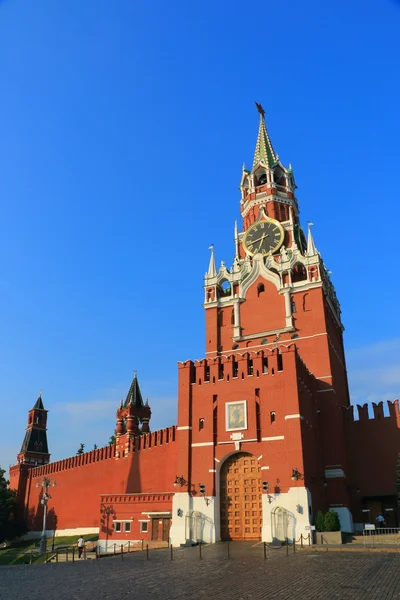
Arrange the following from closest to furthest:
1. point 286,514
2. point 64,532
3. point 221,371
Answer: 1. point 286,514
2. point 221,371
3. point 64,532

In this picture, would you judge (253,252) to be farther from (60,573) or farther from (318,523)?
(60,573)

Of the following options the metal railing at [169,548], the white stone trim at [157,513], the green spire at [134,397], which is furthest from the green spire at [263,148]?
the metal railing at [169,548]

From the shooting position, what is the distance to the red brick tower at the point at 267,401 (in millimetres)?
30047

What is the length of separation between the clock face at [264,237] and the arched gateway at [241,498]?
2291 centimetres

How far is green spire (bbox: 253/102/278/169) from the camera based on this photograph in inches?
2197

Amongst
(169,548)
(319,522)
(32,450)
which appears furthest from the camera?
(32,450)

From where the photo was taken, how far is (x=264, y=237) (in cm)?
4959

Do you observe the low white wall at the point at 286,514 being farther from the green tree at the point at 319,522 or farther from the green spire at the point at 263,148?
the green spire at the point at 263,148

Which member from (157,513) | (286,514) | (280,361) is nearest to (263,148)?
(280,361)

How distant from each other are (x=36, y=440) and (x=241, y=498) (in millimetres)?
43263

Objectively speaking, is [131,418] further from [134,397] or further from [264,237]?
[264,237]

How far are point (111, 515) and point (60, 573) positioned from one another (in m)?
16.0

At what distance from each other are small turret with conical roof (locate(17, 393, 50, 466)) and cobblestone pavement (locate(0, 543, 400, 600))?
149 ft

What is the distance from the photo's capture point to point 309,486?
29891 millimetres
